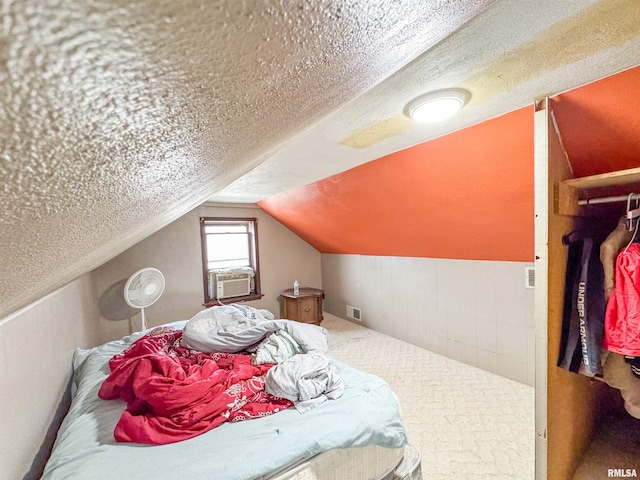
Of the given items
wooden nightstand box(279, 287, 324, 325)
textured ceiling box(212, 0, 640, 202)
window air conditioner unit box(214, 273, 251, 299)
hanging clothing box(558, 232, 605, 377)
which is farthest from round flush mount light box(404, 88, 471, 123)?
window air conditioner unit box(214, 273, 251, 299)

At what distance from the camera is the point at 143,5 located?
0.15 m

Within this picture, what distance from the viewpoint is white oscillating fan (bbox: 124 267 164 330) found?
2611 millimetres

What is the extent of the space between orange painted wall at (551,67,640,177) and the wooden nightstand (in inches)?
129

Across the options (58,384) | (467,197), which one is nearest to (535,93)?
(467,197)

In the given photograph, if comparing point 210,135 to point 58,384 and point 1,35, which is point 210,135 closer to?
point 1,35

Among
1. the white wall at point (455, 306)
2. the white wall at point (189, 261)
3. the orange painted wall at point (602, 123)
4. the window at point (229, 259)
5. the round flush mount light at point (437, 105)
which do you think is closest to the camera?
the orange painted wall at point (602, 123)

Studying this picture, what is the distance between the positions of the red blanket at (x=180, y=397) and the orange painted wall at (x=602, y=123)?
1.74m

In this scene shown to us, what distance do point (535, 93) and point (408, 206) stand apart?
4.05 feet

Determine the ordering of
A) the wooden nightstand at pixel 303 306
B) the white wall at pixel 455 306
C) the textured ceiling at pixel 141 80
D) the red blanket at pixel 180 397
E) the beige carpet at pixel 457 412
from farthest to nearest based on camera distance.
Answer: the wooden nightstand at pixel 303 306 < the white wall at pixel 455 306 < the beige carpet at pixel 457 412 < the red blanket at pixel 180 397 < the textured ceiling at pixel 141 80

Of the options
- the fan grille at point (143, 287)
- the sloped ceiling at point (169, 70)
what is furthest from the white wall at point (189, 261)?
the sloped ceiling at point (169, 70)

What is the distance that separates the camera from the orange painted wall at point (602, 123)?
3.09 feet

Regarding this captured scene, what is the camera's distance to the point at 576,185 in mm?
1070

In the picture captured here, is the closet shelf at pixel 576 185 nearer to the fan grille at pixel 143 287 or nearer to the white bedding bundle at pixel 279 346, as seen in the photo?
the white bedding bundle at pixel 279 346

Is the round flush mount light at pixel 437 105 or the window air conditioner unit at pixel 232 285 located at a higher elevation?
the round flush mount light at pixel 437 105
